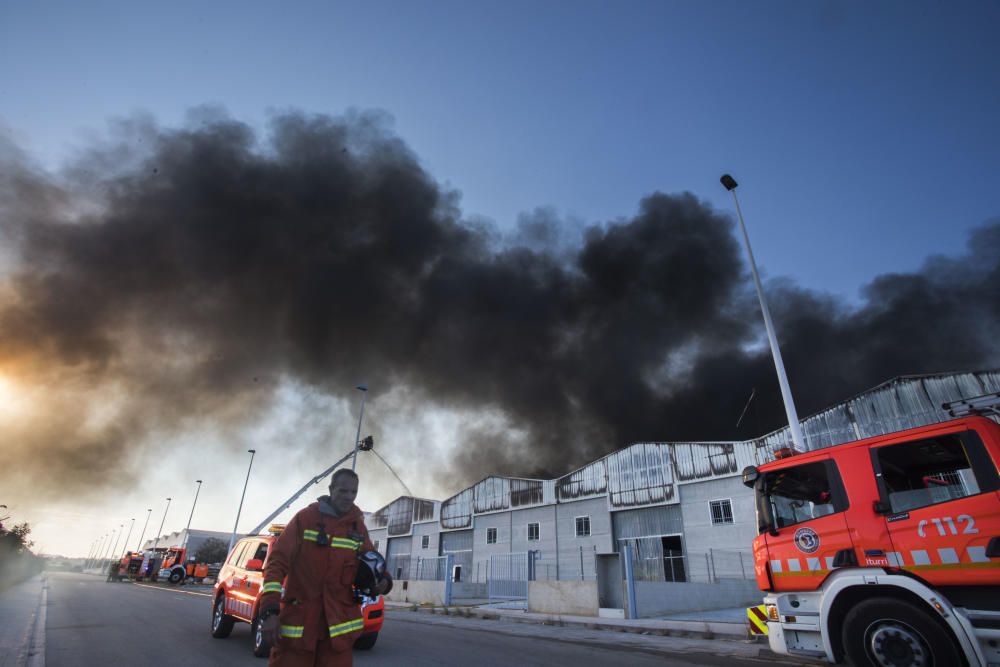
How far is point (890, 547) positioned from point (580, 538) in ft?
86.2

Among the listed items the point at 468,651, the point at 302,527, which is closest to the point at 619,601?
the point at 468,651

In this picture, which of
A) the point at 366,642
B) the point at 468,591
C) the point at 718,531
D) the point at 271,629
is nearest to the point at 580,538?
the point at 468,591

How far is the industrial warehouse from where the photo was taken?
54.6 ft

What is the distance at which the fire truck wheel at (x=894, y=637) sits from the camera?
4.34 metres

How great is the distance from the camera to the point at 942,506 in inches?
185

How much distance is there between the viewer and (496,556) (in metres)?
32.9

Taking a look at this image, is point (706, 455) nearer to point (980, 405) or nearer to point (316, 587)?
point (980, 405)

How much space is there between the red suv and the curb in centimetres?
699

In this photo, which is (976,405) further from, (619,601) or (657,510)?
(657,510)

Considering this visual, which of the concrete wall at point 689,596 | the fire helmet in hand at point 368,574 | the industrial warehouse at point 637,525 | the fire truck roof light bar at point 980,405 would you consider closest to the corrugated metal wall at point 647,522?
the industrial warehouse at point 637,525

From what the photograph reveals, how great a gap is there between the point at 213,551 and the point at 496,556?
64.3 metres

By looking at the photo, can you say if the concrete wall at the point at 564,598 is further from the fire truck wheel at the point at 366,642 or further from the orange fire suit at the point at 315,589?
the orange fire suit at the point at 315,589

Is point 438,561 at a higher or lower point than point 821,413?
lower

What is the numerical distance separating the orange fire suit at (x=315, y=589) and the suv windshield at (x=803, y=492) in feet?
17.1
